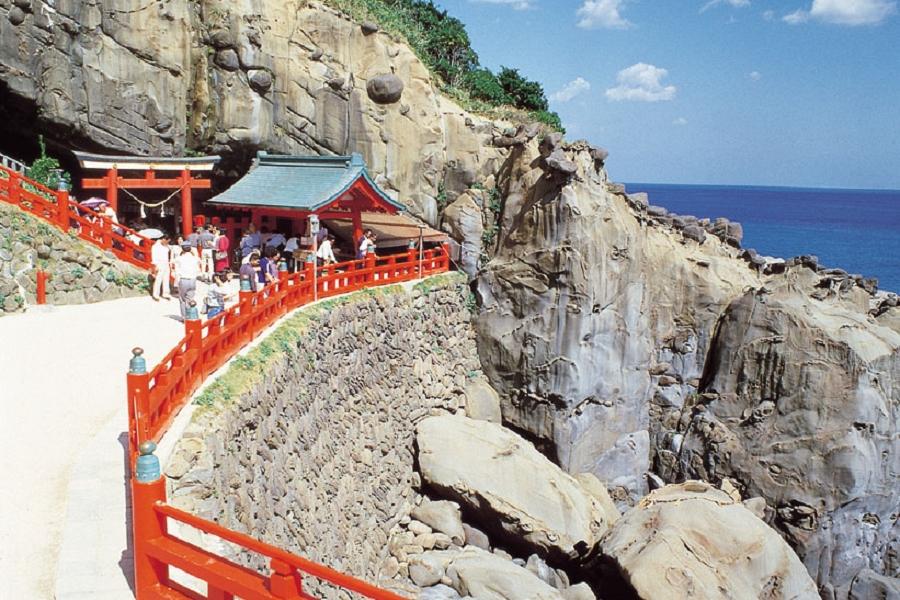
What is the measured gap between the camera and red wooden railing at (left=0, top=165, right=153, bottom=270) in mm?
18422

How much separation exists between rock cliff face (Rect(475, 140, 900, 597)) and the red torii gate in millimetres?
9334

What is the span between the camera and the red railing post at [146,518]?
22.0ft

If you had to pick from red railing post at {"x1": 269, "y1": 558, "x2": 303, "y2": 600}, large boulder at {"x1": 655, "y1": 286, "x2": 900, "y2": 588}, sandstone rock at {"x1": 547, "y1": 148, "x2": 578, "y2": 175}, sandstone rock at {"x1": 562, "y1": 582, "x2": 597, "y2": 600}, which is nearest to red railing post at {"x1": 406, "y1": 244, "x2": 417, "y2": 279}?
sandstone rock at {"x1": 547, "y1": 148, "x2": 578, "y2": 175}

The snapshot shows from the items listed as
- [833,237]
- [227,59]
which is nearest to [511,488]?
[227,59]

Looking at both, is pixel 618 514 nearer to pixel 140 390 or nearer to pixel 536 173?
pixel 536 173

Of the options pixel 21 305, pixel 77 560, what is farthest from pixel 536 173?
pixel 77 560

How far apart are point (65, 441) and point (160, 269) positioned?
344 inches

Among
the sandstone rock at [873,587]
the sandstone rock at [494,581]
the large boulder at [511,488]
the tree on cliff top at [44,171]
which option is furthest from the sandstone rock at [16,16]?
the sandstone rock at [873,587]

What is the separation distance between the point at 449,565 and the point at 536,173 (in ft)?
41.1

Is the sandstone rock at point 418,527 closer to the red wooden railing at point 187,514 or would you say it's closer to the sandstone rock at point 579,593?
the sandstone rock at point 579,593

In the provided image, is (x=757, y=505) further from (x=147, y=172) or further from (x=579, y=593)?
(x=147, y=172)

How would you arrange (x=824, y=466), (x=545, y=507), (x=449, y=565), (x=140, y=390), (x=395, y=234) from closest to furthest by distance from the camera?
(x=140, y=390), (x=449, y=565), (x=545, y=507), (x=824, y=466), (x=395, y=234)

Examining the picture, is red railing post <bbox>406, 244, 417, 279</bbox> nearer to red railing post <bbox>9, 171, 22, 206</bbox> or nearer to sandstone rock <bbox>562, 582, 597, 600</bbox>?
sandstone rock <bbox>562, 582, 597, 600</bbox>

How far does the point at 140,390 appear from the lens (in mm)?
8828
